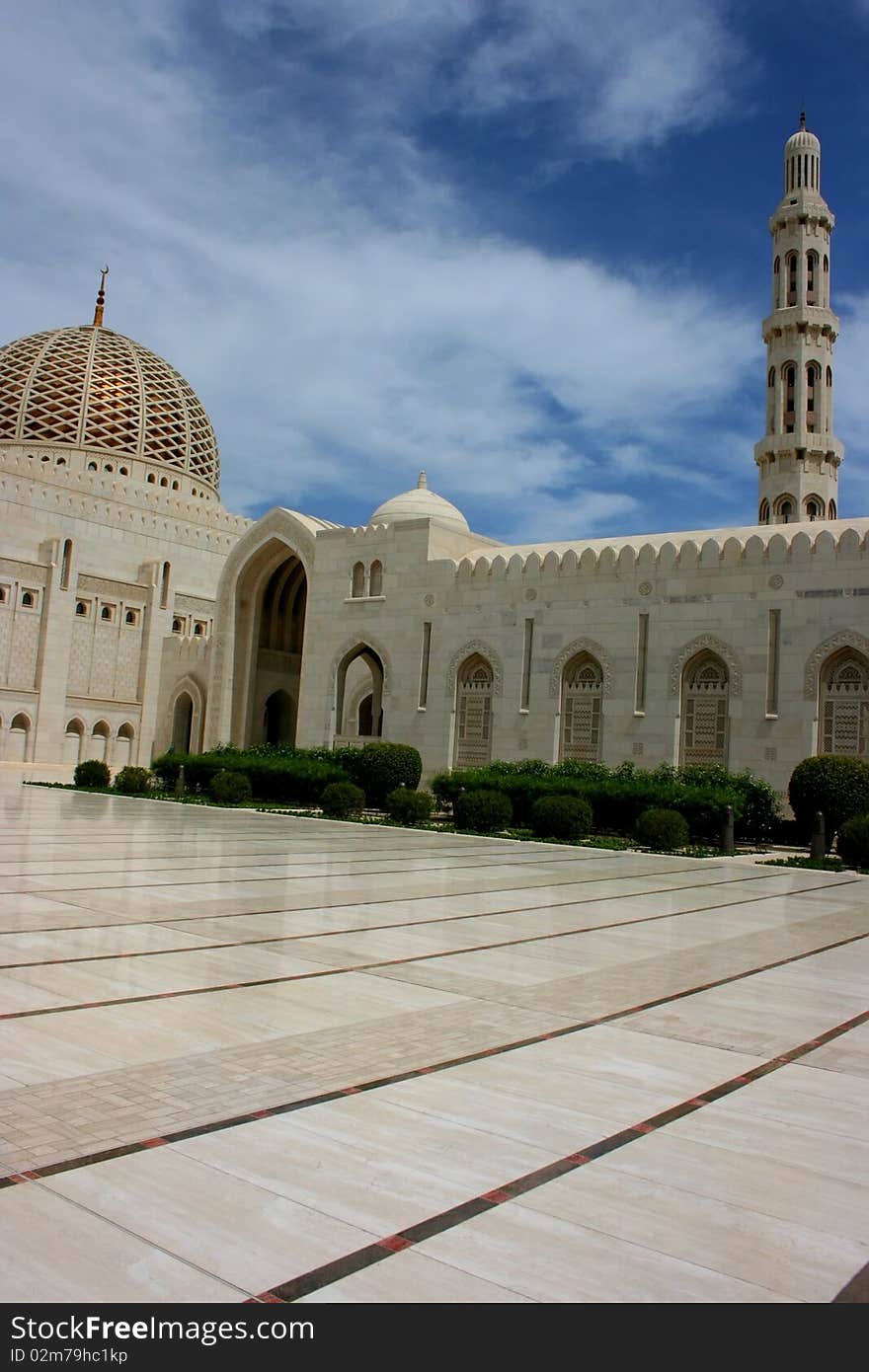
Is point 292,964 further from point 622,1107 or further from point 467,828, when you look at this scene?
point 467,828

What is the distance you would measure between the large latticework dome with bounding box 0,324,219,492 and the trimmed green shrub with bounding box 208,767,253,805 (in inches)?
825

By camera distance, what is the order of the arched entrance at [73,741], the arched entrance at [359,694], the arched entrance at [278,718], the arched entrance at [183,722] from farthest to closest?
the arched entrance at [183,722] → the arched entrance at [73,741] → the arched entrance at [278,718] → the arched entrance at [359,694]

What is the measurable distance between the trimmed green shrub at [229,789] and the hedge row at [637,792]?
389 centimetres

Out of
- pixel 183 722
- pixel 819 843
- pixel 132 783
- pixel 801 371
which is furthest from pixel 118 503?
pixel 819 843

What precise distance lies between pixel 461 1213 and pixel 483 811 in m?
14.4

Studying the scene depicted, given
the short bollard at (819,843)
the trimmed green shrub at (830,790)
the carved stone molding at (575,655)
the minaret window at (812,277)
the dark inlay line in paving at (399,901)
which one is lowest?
the dark inlay line in paving at (399,901)

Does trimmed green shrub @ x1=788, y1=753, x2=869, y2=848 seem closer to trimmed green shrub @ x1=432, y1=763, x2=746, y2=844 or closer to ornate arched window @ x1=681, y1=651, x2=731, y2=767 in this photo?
trimmed green shrub @ x1=432, y1=763, x2=746, y2=844

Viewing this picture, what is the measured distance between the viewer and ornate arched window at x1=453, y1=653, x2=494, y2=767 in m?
22.7

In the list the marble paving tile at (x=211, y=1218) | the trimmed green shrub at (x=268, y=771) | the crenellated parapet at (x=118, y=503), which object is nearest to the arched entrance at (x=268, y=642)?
the trimmed green shrub at (x=268, y=771)

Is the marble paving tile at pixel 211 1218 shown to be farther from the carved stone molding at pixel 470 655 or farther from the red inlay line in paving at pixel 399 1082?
the carved stone molding at pixel 470 655

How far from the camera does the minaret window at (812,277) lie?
30.8m

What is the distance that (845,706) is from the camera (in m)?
18.2
